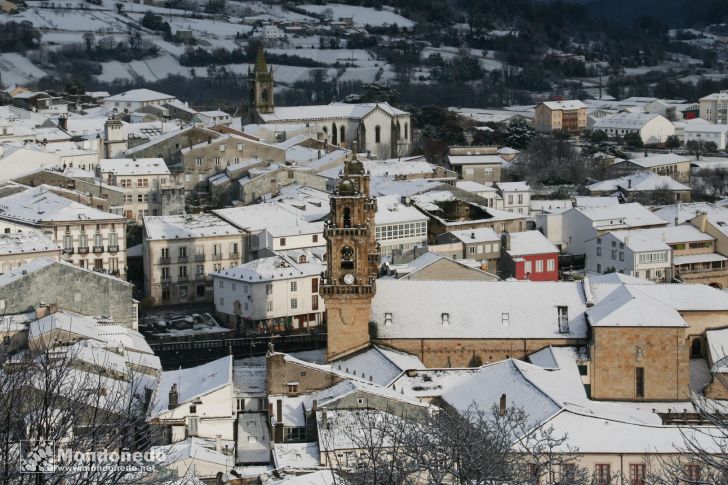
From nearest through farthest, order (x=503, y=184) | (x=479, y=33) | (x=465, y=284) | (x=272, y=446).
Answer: (x=272, y=446)
(x=465, y=284)
(x=503, y=184)
(x=479, y=33)

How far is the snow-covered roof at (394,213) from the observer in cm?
5325

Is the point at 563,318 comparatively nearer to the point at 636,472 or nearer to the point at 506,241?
the point at 636,472

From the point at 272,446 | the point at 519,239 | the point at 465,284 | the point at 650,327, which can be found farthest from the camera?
the point at 519,239

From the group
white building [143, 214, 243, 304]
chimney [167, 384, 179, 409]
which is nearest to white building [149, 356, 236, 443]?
chimney [167, 384, 179, 409]

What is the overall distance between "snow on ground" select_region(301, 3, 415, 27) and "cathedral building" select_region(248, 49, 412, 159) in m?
78.1

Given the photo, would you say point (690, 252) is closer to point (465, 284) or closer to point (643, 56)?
point (465, 284)

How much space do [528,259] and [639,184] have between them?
17.0 metres

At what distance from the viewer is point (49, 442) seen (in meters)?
14.3

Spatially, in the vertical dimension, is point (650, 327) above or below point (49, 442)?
below

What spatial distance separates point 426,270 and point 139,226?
54.3 feet

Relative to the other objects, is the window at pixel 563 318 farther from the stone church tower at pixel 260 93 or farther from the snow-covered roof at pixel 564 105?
the snow-covered roof at pixel 564 105

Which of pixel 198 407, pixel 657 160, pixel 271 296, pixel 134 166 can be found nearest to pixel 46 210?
pixel 271 296

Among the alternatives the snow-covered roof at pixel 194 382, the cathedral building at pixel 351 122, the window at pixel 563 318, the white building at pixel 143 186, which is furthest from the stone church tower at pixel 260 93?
the snow-covered roof at pixel 194 382

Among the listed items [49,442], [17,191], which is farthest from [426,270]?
[49,442]
